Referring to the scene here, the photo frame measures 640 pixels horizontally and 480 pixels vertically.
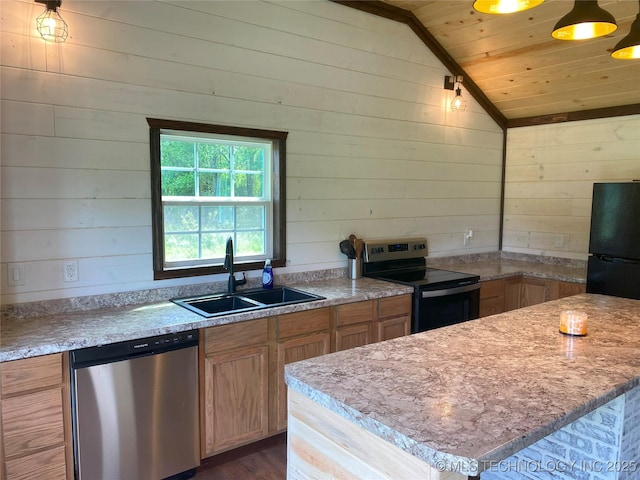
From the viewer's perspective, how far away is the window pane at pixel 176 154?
2844mm

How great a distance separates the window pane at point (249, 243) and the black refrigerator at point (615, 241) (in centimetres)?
249

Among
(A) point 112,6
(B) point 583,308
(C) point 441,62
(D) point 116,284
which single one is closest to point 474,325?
(B) point 583,308

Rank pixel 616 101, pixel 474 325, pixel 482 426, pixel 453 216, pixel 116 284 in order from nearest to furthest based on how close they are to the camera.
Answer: pixel 482 426
pixel 474 325
pixel 116 284
pixel 616 101
pixel 453 216

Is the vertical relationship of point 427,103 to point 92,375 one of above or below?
above

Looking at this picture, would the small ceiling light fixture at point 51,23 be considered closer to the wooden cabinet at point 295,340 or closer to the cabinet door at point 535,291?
the wooden cabinet at point 295,340

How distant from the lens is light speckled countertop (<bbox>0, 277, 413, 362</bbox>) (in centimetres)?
202

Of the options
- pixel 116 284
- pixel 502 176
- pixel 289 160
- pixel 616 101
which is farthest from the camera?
pixel 502 176

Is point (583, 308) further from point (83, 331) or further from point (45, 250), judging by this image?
point (45, 250)

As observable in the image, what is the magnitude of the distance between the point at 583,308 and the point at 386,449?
5.58 ft

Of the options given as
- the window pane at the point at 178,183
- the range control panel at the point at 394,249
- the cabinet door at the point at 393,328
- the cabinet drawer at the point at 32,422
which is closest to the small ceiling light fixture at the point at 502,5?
the window pane at the point at 178,183

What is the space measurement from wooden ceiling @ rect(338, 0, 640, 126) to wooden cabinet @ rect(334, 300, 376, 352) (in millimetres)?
2262

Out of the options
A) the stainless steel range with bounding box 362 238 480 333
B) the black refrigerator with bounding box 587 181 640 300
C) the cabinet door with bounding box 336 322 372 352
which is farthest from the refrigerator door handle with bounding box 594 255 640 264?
the cabinet door with bounding box 336 322 372 352

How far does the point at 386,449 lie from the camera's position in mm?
1200

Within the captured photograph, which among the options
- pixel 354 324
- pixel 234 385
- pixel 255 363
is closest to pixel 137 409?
pixel 234 385
